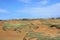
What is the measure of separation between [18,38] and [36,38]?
1.46 m

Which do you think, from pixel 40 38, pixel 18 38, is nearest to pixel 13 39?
pixel 18 38

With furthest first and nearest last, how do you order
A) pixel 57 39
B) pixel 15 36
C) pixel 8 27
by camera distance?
pixel 8 27 → pixel 15 36 → pixel 57 39

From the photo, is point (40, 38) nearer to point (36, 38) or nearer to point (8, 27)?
point (36, 38)

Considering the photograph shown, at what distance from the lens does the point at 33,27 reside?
1492cm

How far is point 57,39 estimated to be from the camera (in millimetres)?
9352

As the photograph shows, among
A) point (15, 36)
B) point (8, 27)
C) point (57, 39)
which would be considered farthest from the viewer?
point (8, 27)

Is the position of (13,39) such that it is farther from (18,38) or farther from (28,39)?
(28,39)

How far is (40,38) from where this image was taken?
31.7ft

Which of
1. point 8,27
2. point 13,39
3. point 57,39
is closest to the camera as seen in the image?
point 57,39

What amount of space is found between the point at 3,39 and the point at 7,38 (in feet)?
0.95

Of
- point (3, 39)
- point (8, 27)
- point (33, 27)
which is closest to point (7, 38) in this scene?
point (3, 39)

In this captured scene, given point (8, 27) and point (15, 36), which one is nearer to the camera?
point (15, 36)

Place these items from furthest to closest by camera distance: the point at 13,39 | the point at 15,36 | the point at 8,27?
the point at 8,27 < the point at 15,36 < the point at 13,39

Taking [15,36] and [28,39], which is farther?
[15,36]
